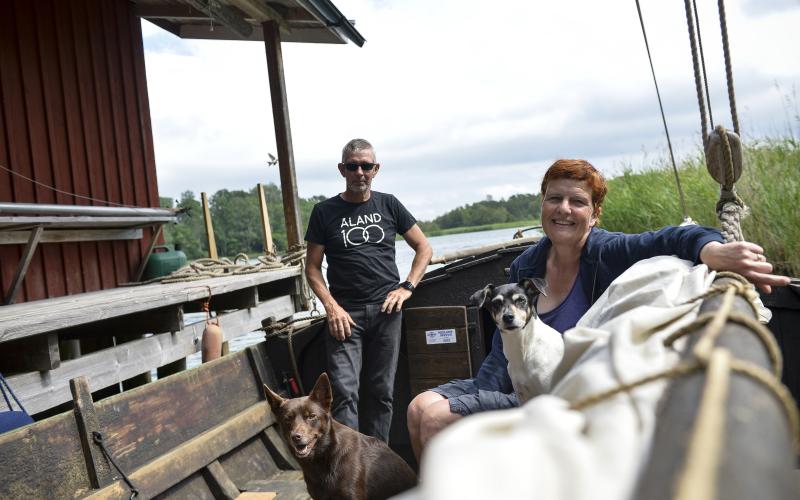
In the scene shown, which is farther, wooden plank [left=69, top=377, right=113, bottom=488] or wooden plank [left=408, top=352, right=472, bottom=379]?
wooden plank [left=408, top=352, right=472, bottom=379]

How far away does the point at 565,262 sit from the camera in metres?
2.96

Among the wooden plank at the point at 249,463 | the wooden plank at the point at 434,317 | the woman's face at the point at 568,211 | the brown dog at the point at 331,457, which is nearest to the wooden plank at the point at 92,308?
the wooden plank at the point at 249,463

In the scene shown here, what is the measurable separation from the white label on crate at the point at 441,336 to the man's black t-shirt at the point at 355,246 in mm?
452

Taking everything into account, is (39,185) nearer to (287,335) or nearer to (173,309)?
(173,309)

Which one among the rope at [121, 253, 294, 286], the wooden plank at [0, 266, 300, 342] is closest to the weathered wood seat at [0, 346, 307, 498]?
the wooden plank at [0, 266, 300, 342]

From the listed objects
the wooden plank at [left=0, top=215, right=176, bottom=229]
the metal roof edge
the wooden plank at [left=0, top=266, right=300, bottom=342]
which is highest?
the metal roof edge

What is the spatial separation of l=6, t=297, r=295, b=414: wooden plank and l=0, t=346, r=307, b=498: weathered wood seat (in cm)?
133

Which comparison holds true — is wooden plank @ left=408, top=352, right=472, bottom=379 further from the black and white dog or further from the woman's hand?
the woman's hand

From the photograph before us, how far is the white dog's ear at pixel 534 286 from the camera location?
2.99 metres

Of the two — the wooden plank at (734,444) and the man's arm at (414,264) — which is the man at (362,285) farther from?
the wooden plank at (734,444)

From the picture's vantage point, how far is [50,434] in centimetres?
292

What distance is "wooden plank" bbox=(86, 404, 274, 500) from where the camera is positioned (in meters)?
3.29

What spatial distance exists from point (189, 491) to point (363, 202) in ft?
6.68

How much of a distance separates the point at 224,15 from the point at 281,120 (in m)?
1.29
